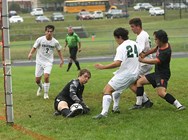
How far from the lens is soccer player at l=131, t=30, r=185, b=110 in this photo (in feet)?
30.2

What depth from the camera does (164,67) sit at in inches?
372

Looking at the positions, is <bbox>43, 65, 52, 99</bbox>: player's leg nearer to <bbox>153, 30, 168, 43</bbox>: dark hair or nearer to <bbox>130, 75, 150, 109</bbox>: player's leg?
<bbox>130, 75, 150, 109</bbox>: player's leg

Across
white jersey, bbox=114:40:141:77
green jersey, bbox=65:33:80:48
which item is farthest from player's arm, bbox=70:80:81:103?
A: green jersey, bbox=65:33:80:48

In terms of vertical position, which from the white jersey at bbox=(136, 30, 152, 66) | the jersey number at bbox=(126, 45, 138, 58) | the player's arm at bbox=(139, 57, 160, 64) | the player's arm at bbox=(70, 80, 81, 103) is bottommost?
the player's arm at bbox=(70, 80, 81, 103)

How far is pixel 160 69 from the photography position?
31.2 feet

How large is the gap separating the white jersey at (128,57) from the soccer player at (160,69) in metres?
0.18

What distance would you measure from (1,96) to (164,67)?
234 inches

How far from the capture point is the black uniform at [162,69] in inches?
364

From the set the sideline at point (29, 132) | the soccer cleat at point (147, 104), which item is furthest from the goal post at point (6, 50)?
the soccer cleat at point (147, 104)

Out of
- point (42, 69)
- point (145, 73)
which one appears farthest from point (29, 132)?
point (42, 69)

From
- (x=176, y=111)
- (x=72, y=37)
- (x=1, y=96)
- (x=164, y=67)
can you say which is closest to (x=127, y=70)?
(x=164, y=67)

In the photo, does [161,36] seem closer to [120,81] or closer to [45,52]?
[120,81]

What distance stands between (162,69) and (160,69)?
1.8 inches

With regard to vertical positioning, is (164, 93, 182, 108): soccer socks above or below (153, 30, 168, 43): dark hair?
below
